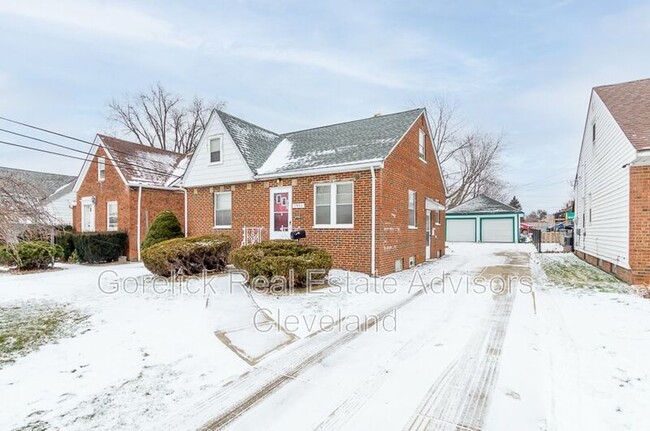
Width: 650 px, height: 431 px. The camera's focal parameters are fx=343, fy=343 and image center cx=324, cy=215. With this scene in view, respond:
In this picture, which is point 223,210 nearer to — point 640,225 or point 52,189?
point 640,225

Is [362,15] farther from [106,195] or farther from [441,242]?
[106,195]

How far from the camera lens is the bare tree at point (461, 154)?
3672 centimetres

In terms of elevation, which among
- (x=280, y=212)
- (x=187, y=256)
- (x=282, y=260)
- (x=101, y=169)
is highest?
(x=101, y=169)

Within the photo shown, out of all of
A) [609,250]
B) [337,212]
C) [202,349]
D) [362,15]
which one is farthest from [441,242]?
[202,349]

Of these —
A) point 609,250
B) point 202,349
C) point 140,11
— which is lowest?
point 202,349

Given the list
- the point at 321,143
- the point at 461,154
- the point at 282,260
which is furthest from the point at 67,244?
the point at 461,154

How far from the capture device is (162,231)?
45.2ft

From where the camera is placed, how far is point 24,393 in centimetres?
328

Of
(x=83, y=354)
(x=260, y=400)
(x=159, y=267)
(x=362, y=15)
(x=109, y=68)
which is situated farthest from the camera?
(x=109, y=68)

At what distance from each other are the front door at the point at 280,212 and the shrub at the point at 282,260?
10.9ft

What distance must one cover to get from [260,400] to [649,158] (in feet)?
33.6

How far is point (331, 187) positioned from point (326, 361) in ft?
24.5

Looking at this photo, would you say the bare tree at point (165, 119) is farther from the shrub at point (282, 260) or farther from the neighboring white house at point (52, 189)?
the shrub at point (282, 260)

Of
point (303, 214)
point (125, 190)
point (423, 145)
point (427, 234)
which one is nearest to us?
point (303, 214)
